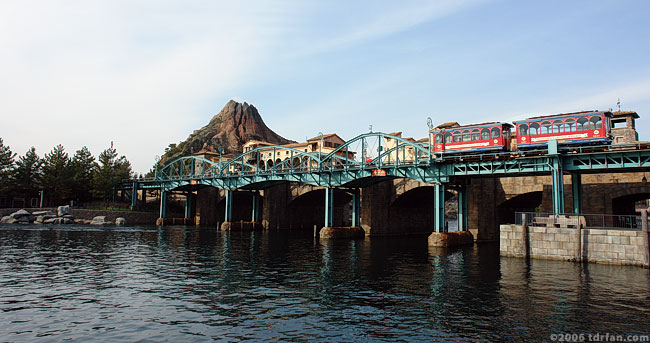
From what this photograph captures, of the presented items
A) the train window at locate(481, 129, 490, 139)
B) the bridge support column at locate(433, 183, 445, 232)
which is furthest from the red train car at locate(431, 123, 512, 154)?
the bridge support column at locate(433, 183, 445, 232)

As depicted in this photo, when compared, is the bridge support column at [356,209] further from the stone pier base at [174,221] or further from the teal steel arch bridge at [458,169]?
the stone pier base at [174,221]

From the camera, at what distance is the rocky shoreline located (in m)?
83.6

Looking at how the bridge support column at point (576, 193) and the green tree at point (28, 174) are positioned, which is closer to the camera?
the bridge support column at point (576, 193)

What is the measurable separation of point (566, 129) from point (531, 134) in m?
3.41

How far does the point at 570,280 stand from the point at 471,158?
23787mm

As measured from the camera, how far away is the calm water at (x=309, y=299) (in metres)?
15.8

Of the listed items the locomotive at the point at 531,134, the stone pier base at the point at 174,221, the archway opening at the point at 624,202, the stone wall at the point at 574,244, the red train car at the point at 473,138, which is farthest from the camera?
the stone pier base at the point at 174,221

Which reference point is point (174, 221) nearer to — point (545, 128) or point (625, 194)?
point (545, 128)

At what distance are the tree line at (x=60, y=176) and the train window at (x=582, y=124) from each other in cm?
10077

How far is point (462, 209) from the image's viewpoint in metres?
53.7

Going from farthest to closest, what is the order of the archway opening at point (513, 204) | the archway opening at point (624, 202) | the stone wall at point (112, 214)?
1. the stone wall at point (112, 214)
2. the archway opening at point (513, 204)
3. the archway opening at point (624, 202)

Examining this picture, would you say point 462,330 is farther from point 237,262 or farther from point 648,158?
point 648,158

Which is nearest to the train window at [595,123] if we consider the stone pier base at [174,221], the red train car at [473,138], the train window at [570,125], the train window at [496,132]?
the train window at [570,125]

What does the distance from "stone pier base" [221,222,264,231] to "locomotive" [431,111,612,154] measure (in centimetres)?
4444
